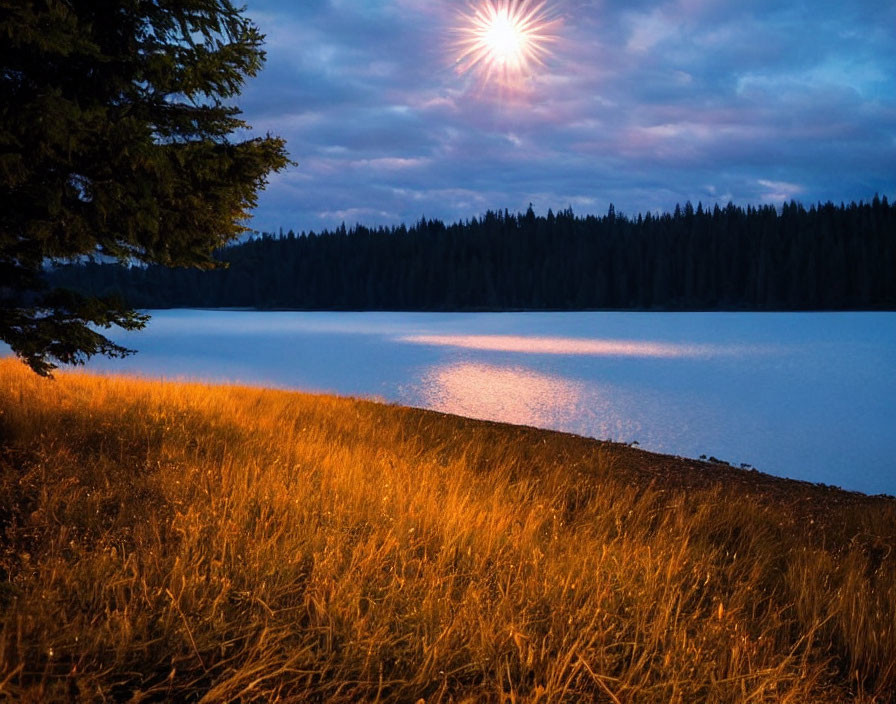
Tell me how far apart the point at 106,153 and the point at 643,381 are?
31353 millimetres

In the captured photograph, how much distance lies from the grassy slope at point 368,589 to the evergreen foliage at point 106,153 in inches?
51.8

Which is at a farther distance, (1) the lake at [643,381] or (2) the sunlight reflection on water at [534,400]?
(2) the sunlight reflection on water at [534,400]

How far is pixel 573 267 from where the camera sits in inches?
5408

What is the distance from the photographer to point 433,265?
14550cm

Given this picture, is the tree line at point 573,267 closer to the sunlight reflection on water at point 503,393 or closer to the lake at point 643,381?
the lake at point 643,381

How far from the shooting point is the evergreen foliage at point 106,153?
5.41 meters

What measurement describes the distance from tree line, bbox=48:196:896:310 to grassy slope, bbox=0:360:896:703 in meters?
109

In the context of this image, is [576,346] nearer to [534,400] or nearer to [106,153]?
[534,400]

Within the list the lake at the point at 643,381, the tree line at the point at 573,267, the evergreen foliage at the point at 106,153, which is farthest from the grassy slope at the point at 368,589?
the tree line at the point at 573,267

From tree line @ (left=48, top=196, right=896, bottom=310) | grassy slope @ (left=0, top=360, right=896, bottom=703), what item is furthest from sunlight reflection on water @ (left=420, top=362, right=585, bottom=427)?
tree line @ (left=48, top=196, right=896, bottom=310)

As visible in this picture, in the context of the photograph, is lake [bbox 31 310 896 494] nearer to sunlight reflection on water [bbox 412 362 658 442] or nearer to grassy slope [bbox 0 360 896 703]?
sunlight reflection on water [bbox 412 362 658 442]

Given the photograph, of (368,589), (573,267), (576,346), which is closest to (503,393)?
(368,589)

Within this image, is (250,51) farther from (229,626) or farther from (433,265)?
(433,265)

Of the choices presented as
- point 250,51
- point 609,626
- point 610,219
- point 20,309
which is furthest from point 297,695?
point 610,219
